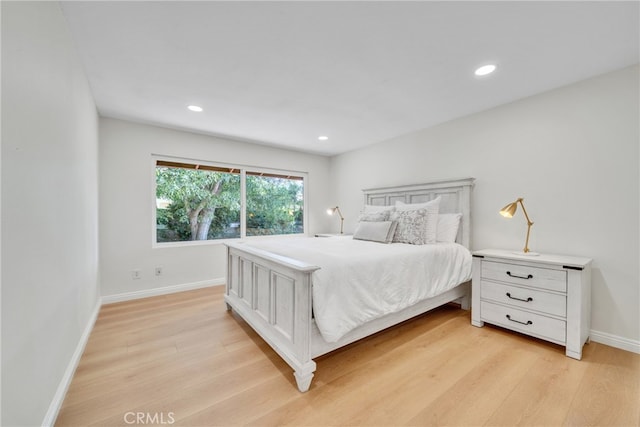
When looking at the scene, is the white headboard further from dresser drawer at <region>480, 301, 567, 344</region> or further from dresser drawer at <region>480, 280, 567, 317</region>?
dresser drawer at <region>480, 301, 567, 344</region>

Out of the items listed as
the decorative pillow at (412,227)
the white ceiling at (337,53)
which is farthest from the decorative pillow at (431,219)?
the white ceiling at (337,53)

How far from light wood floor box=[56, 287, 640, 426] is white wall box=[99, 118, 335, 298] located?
3.31 ft

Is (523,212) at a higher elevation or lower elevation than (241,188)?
lower

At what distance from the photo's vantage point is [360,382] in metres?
1.67

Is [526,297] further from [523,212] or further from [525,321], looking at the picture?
[523,212]

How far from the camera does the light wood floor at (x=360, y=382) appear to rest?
1388 mm

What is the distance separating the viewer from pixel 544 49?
1.84 metres

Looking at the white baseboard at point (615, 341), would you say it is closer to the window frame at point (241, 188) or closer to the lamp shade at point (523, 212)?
the lamp shade at point (523, 212)

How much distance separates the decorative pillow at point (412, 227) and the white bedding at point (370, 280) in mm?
226

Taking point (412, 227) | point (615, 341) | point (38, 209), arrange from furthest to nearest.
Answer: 1. point (412, 227)
2. point (615, 341)
3. point (38, 209)

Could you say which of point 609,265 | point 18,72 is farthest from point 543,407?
point 18,72

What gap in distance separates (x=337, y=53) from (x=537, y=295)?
2531 mm

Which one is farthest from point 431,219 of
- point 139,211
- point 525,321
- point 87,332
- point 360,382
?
point 139,211

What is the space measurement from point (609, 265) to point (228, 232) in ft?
14.2
